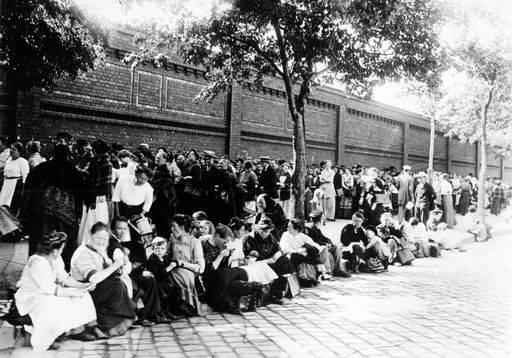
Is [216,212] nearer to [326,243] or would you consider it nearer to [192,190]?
[192,190]

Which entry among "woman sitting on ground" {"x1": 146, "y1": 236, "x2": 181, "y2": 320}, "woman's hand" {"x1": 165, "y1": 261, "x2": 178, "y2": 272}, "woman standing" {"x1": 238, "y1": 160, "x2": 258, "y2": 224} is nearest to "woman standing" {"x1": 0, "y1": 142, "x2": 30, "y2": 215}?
"woman standing" {"x1": 238, "y1": 160, "x2": 258, "y2": 224}

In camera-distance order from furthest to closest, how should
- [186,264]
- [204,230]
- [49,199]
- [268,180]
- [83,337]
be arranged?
1. [268,180]
2. [204,230]
3. [49,199]
4. [186,264]
5. [83,337]

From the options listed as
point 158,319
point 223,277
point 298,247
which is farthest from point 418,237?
point 158,319

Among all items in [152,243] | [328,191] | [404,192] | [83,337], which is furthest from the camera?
[404,192]

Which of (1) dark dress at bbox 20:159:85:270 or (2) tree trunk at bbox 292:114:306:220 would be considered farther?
(2) tree trunk at bbox 292:114:306:220

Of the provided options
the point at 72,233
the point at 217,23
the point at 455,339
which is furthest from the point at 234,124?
the point at 455,339

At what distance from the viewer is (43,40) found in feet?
29.1

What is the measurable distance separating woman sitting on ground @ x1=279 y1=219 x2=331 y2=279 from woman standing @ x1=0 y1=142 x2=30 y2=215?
16.7 feet

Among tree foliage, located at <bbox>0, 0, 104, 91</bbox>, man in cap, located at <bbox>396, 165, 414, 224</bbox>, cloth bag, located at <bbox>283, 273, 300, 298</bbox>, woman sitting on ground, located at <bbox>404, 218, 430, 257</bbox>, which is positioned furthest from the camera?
man in cap, located at <bbox>396, 165, 414, 224</bbox>

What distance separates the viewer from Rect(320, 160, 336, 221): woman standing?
15859mm

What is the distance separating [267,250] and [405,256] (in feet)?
15.2

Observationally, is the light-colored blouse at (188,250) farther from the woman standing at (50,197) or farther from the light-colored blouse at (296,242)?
the light-colored blouse at (296,242)

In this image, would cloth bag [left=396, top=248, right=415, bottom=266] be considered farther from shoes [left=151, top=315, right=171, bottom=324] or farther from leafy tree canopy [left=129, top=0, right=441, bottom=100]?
shoes [left=151, top=315, right=171, bottom=324]

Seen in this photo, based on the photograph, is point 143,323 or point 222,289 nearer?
point 143,323
